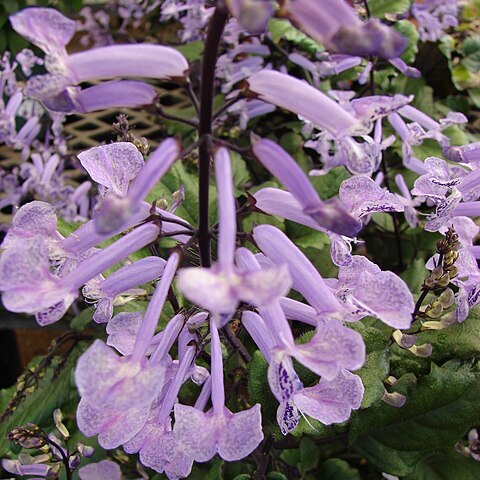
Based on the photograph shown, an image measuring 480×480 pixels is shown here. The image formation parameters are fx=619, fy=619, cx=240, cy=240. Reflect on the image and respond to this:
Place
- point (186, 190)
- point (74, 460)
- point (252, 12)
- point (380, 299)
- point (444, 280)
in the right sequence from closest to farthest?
point (252, 12)
point (380, 299)
point (444, 280)
point (74, 460)
point (186, 190)

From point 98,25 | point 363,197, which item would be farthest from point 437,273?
point 98,25

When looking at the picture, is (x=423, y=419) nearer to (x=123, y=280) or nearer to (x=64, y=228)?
(x=123, y=280)

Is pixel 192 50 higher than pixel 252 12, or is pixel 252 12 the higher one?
pixel 252 12

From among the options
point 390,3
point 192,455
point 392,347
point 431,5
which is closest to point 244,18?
point 192,455

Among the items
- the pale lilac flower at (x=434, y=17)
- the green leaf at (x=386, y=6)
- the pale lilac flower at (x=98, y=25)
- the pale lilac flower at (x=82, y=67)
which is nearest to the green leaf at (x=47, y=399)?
the pale lilac flower at (x=82, y=67)

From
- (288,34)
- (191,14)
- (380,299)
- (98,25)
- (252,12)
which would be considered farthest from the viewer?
(98,25)

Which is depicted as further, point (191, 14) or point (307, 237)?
point (191, 14)

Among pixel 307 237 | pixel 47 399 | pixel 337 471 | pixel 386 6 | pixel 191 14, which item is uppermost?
pixel 386 6

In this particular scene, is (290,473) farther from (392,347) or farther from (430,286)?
(430,286)
